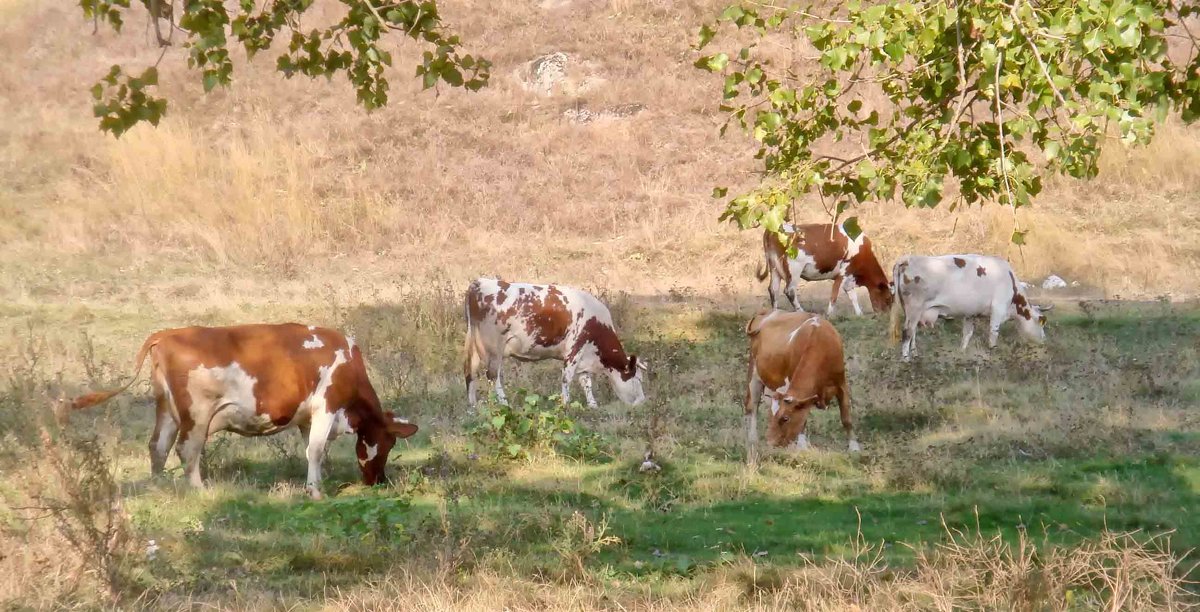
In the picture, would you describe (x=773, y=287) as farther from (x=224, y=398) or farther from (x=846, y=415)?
(x=224, y=398)

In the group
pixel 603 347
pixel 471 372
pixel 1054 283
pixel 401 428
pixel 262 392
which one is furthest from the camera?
pixel 1054 283

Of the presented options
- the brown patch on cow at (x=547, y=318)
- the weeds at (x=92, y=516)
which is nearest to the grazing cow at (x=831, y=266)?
the brown patch on cow at (x=547, y=318)

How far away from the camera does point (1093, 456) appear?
12703 mm

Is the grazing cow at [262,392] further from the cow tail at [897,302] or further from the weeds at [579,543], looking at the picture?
the cow tail at [897,302]

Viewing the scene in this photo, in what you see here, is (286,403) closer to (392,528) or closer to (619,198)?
(392,528)

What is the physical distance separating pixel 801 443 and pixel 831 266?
10274 mm

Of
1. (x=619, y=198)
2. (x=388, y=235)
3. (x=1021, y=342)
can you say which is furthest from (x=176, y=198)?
(x=1021, y=342)

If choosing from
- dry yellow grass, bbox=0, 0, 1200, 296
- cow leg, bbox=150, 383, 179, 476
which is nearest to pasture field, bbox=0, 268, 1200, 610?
cow leg, bbox=150, 383, 179, 476

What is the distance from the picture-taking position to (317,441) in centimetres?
1152

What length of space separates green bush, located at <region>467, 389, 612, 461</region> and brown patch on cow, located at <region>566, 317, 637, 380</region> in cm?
466

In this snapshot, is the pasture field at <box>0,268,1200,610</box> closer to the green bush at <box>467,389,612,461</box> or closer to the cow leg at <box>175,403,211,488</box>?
the green bush at <box>467,389,612,461</box>

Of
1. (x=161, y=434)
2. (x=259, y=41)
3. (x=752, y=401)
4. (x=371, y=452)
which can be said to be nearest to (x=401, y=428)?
(x=371, y=452)

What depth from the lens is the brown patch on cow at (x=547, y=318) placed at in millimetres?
17281

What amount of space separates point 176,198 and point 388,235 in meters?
5.43
